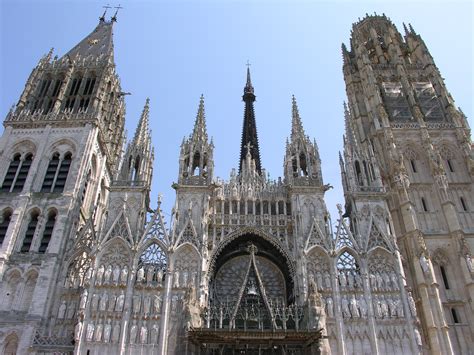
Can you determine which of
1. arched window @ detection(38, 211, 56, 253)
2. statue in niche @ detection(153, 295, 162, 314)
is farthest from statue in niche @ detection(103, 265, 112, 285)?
arched window @ detection(38, 211, 56, 253)

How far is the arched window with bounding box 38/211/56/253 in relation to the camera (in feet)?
85.4

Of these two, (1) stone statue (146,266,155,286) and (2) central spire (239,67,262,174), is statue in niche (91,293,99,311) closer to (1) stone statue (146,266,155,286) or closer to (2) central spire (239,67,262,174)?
(1) stone statue (146,266,155,286)

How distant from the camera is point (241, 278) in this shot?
87.3 ft

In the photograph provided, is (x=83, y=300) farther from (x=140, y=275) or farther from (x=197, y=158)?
(x=197, y=158)

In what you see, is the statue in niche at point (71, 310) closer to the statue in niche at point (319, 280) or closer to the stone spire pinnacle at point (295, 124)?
the statue in niche at point (319, 280)

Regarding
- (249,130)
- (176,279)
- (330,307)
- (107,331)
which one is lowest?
(107,331)

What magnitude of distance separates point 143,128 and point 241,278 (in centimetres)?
1255

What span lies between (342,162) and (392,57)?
14993mm

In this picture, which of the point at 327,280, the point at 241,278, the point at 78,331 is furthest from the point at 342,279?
the point at 78,331

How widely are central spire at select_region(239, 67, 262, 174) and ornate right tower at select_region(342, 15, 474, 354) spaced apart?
28.8ft

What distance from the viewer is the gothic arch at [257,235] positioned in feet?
83.0

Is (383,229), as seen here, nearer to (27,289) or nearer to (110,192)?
(110,192)

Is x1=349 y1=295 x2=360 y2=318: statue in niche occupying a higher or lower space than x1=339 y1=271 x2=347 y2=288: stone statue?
lower

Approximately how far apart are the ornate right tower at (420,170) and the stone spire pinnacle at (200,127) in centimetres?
969
